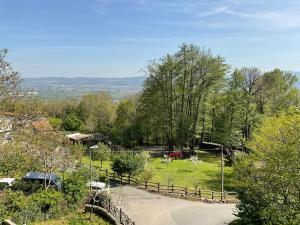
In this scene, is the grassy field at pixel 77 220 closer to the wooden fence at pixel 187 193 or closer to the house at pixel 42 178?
the house at pixel 42 178

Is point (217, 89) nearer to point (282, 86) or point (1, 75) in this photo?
point (282, 86)

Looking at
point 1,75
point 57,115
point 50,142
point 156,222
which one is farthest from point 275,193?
point 57,115

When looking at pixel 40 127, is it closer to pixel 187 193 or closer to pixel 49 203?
pixel 49 203

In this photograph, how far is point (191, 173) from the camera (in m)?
43.7

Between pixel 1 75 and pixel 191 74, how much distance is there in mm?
40233

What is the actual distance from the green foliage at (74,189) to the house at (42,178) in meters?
2.17

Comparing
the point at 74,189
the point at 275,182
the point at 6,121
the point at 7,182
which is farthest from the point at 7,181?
the point at 275,182

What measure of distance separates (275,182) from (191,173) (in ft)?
72.8

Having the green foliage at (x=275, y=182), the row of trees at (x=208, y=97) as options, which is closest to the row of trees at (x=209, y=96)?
the row of trees at (x=208, y=97)

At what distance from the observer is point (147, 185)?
37.0 meters

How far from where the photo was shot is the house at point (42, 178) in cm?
3281

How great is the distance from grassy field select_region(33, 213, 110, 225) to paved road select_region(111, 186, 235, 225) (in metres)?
2.42

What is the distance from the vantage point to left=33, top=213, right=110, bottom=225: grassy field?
26114 millimetres

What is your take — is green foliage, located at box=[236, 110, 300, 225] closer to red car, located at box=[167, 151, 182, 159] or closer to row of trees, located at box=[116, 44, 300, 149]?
red car, located at box=[167, 151, 182, 159]
